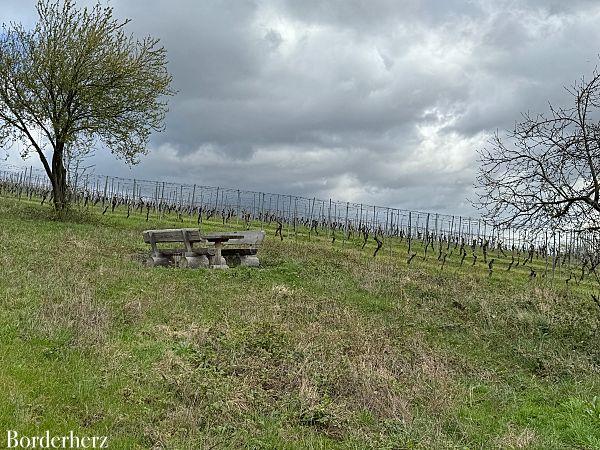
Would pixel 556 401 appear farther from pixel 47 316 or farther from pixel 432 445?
pixel 47 316

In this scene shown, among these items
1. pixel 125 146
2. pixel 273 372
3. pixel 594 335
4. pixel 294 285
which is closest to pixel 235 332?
pixel 273 372

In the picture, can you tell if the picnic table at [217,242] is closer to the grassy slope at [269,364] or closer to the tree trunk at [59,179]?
the grassy slope at [269,364]

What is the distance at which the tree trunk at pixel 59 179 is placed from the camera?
22406mm

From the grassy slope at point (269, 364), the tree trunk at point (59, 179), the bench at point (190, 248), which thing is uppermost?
the tree trunk at point (59, 179)

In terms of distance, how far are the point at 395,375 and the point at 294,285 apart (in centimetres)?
652

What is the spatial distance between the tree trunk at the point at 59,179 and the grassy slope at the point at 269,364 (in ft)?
30.8

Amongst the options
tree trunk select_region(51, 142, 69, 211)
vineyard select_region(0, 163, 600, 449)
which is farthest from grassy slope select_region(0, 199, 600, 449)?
tree trunk select_region(51, 142, 69, 211)

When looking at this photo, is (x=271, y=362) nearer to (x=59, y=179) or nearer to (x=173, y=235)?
(x=173, y=235)

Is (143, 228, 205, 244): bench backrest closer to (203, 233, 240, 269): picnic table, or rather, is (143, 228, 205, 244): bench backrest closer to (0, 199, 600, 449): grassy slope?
(203, 233, 240, 269): picnic table

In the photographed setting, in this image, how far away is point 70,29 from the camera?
72.5ft

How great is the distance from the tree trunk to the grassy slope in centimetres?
940

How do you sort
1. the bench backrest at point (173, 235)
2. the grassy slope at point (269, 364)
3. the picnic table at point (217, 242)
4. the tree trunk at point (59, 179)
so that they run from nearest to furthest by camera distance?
the grassy slope at point (269, 364)
the bench backrest at point (173, 235)
the picnic table at point (217, 242)
the tree trunk at point (59, 179)

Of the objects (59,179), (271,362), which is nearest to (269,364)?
(271,362)

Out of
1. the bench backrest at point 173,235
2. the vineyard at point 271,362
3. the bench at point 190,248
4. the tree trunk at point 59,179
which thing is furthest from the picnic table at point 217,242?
the tree trunk at point 59,179
